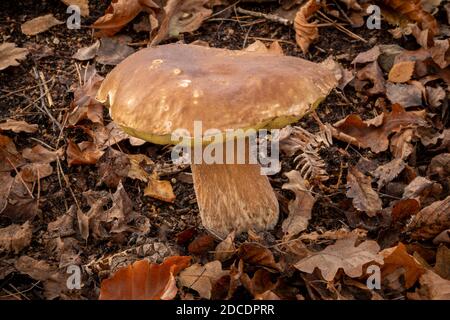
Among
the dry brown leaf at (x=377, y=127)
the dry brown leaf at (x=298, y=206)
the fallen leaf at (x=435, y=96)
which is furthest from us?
the fallen leaf at (x=435, y=96)

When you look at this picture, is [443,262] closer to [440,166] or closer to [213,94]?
[440,166]

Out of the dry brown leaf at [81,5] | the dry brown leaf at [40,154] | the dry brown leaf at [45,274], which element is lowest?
the dry brown leaf at [45,274]

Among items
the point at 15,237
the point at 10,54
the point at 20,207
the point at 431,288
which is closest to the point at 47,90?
the point at 10,54

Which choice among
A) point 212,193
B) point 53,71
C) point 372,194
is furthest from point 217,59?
point 53,71

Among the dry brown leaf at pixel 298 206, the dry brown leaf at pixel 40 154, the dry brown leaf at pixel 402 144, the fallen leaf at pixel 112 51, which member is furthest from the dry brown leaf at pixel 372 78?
the dry brown leaf at pixel 40 154

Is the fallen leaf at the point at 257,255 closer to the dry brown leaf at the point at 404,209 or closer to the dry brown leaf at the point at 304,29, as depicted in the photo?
the dry brown leaf at the point at 404,209

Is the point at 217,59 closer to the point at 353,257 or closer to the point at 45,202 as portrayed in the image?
the point at 353,257

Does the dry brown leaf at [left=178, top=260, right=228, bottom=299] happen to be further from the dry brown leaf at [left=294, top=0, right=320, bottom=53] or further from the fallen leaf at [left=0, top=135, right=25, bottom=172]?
the dry brown leaf at [left=294, top=0, right=320, bottom=53]
